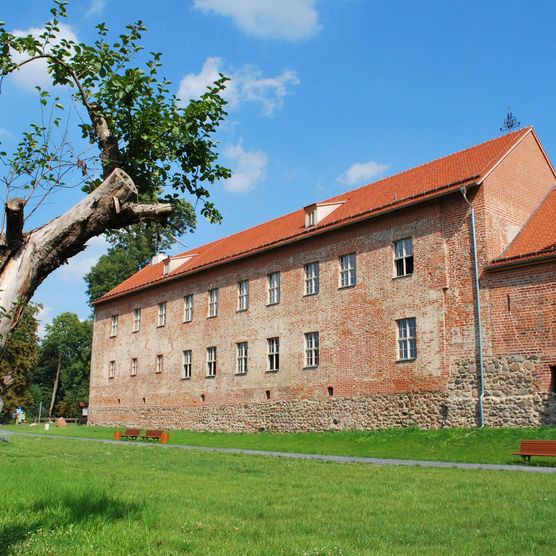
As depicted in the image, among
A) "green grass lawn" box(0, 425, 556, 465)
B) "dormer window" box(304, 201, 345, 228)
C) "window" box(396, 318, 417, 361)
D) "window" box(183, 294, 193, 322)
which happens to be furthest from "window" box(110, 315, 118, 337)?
"window" box(396, 318, 417, 361)

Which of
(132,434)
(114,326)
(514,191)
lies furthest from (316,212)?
(114,326)

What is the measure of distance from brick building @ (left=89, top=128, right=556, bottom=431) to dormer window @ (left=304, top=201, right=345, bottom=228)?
6 centimetres

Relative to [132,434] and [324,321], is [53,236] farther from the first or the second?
[132,434]

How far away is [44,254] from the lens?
511 cm

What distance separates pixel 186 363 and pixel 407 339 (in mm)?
14467

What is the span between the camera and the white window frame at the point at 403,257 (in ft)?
78.6

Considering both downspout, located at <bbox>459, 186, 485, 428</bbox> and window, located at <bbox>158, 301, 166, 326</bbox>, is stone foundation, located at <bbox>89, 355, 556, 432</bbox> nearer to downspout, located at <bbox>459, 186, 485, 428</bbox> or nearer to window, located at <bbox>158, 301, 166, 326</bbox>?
downspout, located at <bbox>459, 186, 485, 428</bbox>

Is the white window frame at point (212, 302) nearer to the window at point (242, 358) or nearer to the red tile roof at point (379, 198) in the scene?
the red tile roof at point (379, 198)

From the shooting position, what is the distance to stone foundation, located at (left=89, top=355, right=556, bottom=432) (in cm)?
2014

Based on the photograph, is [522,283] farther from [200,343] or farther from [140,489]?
[200,343]

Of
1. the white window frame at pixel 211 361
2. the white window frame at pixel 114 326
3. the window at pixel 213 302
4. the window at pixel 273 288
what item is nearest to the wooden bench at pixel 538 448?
the window at pixel 273 288

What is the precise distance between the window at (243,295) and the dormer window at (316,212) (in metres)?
4.58

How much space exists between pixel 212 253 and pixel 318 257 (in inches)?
398

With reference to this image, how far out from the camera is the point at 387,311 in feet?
79.4
